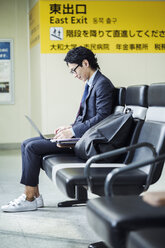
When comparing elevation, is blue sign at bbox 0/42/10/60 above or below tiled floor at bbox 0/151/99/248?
above

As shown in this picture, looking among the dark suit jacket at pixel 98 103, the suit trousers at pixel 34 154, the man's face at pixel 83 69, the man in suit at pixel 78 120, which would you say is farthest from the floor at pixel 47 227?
the man's face at pixel 83 69

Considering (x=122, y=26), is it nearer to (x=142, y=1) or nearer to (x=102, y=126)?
(x=142, y=1)

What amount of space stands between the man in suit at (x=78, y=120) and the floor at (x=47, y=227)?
12cm

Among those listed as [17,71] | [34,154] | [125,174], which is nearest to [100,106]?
[34,154]

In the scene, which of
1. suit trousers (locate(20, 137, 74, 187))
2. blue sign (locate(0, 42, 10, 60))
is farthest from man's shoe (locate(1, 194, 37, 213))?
blue sign (locate(0, 42, 10, 60))

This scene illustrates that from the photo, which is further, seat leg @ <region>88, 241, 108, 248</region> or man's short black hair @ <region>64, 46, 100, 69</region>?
man's short black hair @ <region>64, 46, 100, 69</region>

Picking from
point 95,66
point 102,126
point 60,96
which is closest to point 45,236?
point 102,126

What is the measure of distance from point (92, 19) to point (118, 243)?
17.9 ft

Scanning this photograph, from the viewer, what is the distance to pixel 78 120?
3.64m

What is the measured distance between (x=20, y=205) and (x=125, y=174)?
132 centimetres

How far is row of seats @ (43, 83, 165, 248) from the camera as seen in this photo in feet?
5.14

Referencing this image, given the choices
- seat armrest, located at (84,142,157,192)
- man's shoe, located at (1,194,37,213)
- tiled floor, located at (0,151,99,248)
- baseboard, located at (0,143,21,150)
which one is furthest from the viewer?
baseboard, located at (0,143,21,150)

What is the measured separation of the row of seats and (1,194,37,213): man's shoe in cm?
27

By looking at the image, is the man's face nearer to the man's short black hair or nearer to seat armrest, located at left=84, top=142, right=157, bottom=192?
the man's short black hair
